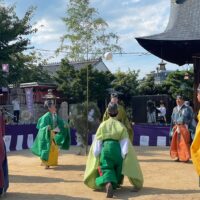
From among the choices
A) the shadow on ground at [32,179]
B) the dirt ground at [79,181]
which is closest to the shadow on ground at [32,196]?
the dirt ground at [79,181]

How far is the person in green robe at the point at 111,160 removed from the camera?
6887 mm

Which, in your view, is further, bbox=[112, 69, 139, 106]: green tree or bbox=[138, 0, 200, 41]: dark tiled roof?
bbox=[112, 69, 139, 106]: green tree

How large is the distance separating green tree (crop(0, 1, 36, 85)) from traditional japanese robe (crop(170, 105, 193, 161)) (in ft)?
39.1

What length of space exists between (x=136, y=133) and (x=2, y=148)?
9287 mm

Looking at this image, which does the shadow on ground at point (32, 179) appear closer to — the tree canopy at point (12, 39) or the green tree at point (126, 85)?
the tree canopy at point (12, 39)

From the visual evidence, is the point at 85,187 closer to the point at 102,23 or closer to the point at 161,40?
the point at 161,40

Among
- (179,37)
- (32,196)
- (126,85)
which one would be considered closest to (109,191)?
(32,196)

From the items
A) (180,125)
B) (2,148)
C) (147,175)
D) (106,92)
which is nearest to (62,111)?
(106,92)

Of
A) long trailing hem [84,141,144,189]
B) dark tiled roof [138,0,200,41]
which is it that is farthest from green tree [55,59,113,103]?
long trailing hem [84,141,144,189]

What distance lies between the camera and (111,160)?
691 centimetres

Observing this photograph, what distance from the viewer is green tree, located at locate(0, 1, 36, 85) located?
69.3 ft

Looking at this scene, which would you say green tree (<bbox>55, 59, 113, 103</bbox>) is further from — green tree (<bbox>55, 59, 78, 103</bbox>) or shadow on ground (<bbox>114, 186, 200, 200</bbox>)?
shadow on ground (<bbox>114, 186, 200, 200</bbox>)

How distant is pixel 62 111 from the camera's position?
23.1 meters

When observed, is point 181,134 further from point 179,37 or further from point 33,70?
point 33,70
